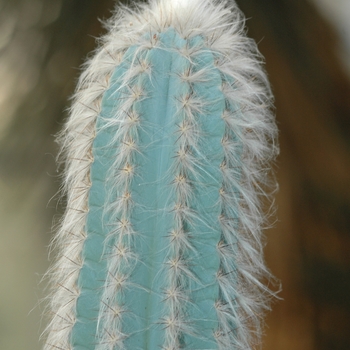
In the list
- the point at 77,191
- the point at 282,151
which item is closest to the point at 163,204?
the point at 77,191

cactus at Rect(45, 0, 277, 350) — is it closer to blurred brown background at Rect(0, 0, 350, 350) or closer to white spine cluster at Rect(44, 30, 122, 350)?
white spine cluster at Rect(44, 30, 122, 350)

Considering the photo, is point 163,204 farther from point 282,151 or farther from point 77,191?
point 282,151

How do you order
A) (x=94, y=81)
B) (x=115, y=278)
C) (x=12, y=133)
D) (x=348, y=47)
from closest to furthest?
(x=115, y=278) → (x=94, y=81) → (x=348, y=47) → (x=12, y=133)

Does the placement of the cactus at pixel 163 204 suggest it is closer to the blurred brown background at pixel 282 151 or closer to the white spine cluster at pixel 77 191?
the white spine cluster at pixel 77 191

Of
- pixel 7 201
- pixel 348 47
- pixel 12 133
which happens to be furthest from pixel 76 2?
pixel 348 47

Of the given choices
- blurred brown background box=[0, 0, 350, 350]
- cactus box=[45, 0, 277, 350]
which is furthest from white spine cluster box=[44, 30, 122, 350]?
blurred brown background box=[0, 0, 350, 350]

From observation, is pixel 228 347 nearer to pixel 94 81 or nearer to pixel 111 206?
pixel 111 206
